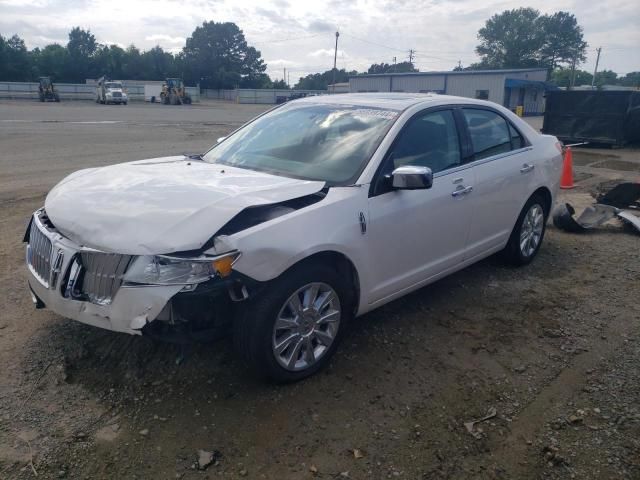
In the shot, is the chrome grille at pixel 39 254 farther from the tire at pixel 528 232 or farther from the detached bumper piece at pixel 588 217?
the detached bumper piece at pixel 588 217

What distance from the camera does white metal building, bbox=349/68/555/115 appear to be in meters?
46.9

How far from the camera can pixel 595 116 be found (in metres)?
16.6

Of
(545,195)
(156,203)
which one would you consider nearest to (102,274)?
(156,203)

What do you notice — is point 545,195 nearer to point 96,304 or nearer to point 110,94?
point 96,304

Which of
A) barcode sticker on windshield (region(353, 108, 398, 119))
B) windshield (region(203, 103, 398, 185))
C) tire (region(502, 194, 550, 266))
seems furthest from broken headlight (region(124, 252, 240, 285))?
tire (region(502, 194, 550, 266))

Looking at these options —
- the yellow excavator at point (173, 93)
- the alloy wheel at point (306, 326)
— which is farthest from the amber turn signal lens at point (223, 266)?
the yellow excavator at point (173, 93)

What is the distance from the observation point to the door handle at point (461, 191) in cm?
422

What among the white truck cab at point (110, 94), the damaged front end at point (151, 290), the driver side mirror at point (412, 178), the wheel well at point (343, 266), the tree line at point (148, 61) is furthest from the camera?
the tree line at point (148, 61)

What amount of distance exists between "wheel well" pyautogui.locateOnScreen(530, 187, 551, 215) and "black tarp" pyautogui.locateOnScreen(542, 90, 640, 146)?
12.5 m

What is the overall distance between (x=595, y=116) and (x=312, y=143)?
15565mm

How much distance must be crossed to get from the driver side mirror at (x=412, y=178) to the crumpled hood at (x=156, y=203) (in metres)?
0.52

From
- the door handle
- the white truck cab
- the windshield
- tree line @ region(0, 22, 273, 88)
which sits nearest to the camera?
the windshield

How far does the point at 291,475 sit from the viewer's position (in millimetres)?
2600

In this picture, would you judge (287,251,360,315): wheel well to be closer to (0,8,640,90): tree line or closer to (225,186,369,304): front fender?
(225,186,369,304): front fender
